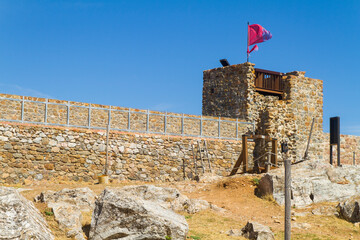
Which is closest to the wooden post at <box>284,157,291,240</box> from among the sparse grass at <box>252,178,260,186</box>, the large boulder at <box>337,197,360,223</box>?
the large boulder at <box>337,197,360,223</box>

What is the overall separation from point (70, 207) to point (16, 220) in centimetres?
347

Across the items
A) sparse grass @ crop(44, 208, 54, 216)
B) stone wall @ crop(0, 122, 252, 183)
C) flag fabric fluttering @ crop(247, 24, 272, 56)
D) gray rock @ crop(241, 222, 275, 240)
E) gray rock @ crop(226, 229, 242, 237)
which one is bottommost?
gray rock @ crop(226, 229, 242, 237)

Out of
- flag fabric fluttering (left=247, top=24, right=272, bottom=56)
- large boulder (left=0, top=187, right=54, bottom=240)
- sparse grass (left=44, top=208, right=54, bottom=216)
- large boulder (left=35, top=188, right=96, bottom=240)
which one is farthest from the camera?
flag fabric fluttering (left=247, top=24, right=272, bottom=56)

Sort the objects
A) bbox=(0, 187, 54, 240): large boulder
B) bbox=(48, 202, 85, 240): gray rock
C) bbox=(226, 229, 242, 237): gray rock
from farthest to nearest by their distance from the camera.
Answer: bbox=(226, 229, 242, 237): gray rock, bbox=(48, 202, 85, 240): gray rock, bbox=(0, 187, 54, 240): large boulder

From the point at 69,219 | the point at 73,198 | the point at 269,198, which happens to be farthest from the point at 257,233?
the point at 269,198

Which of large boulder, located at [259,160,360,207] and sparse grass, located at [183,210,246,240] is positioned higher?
large boulder, located at [259,160,360,207]

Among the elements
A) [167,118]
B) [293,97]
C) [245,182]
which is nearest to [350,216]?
[245,182]

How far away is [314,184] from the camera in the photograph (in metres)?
21.0

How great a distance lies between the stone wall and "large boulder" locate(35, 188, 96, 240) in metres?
7.84

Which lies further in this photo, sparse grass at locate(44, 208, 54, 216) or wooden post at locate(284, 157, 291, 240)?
sparse grass at locate(44, 208, 54, 216)

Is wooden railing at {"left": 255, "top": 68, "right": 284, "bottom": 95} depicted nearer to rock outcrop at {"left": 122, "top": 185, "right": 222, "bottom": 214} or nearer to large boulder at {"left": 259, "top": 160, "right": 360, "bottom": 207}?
large boulder at {"left": 259, "top": 160, "right": 360, "bottom": 207}

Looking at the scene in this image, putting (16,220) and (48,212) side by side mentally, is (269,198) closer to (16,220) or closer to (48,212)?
(48,212)

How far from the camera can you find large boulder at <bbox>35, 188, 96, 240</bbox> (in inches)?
483

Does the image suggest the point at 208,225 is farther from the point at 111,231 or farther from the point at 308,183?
the point at 308,183
